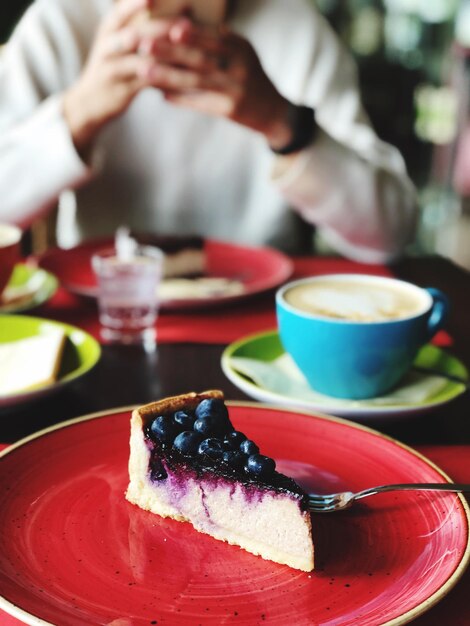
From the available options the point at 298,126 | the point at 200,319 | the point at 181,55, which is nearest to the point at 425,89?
the point at 298,126

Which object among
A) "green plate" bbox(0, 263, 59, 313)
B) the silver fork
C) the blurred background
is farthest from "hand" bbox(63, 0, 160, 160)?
the blurred background

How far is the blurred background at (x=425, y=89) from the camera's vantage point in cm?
516

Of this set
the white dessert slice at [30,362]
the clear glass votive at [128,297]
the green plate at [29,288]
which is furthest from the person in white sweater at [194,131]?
the white dessert slice at [30,362]

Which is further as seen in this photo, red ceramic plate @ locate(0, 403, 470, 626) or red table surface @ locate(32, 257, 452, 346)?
red table surface @ locate(32, 257, 452, 346)

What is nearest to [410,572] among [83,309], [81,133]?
[83,309]

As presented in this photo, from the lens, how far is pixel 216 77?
55.7 inches

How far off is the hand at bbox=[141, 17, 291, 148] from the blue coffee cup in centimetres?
65

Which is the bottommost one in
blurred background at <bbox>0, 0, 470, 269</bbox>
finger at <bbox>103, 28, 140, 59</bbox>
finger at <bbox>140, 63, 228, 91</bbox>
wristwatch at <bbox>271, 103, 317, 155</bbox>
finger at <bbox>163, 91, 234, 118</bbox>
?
blurred background at <bbox>0, 0, 470, 269</bbox>

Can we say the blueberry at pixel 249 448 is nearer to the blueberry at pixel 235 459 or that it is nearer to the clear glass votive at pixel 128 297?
the blueberry at pixel 235 459

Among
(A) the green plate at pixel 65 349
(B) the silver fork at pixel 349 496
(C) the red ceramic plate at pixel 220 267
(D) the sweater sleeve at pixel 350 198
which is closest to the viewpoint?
(B) the silver fork at pixel 349 496

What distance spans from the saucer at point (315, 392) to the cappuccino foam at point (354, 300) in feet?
0.26

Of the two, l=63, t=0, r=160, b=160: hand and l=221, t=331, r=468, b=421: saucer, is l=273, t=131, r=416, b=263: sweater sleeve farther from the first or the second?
l=221, t=331, r=468, b=421: saucer

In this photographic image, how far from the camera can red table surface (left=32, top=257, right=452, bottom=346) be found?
106 centimetres

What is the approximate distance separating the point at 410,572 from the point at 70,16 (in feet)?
5.34
